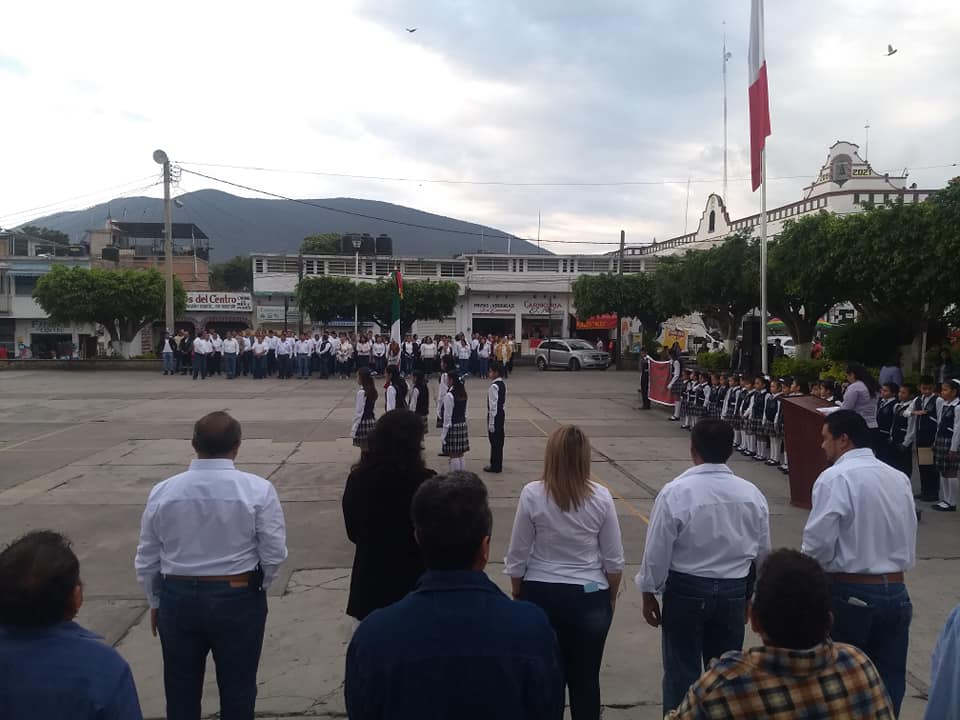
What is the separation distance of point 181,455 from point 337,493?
419cm

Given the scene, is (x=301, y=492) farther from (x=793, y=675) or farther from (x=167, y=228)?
(x=167, y=228)

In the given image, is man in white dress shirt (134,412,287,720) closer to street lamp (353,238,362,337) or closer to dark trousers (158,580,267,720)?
dark trousers (158,580,267,720)

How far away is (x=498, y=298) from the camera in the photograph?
4675 cm

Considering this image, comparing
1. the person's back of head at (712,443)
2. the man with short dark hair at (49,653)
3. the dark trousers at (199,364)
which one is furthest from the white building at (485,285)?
the man with short dark hair at (49,653)

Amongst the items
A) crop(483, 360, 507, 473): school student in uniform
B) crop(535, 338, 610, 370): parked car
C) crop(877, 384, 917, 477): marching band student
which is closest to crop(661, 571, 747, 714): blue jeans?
crop(877, 384, 917, 477): marching band student

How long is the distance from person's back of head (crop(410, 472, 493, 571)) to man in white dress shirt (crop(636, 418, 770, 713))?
5.04ft

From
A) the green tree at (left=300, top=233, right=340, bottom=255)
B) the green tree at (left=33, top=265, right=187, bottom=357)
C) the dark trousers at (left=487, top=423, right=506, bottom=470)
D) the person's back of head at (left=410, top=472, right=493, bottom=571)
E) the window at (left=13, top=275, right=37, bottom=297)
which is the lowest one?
the dark trousers at (left=487, top=423, right=506, bottom=470)

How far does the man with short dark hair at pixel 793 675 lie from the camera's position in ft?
6.89

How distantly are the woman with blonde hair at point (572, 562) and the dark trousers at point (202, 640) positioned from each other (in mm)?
1278

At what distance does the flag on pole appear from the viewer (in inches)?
623

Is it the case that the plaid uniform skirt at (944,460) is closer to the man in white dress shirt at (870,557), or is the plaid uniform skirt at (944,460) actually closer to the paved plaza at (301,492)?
the paved plaza at (301,492)

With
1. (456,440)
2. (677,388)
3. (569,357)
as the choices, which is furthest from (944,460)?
(569,357)

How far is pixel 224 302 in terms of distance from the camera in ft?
154

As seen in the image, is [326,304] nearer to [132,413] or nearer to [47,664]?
[132,413]
